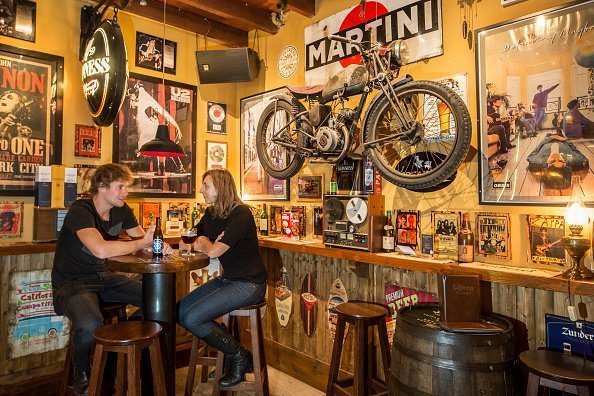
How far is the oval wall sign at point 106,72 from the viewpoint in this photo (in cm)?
313

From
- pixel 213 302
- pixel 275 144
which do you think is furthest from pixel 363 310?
pixel 275 144

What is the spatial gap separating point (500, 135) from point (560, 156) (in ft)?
1.20

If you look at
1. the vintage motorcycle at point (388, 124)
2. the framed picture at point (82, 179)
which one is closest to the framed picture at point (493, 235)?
the vintage motorcycle at point (388, 124)

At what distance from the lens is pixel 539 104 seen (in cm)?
241

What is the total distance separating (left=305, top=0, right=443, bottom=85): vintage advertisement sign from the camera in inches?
116

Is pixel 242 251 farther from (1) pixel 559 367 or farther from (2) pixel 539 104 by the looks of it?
(2) pixel 539 104

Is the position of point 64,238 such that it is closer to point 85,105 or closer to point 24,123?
point 24,123

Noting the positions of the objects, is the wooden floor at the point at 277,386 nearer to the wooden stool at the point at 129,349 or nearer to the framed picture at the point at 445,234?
the wooden stool at the point at 129,349

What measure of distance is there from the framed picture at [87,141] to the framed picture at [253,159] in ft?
4.93

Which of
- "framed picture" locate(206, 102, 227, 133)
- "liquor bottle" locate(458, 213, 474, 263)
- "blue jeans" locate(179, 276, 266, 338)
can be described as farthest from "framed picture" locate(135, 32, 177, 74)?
"liquor bottle" locate(458, 213, 474, 263)

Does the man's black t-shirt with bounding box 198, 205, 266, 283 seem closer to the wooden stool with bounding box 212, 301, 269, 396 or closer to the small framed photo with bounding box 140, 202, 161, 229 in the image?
the wooden stool with bounding box 212, 301, 269, 396

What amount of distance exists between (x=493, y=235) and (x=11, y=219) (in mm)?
3661

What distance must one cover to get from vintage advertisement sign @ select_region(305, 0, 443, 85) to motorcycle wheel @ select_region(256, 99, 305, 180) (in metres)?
0.45

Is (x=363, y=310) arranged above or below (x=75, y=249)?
below
